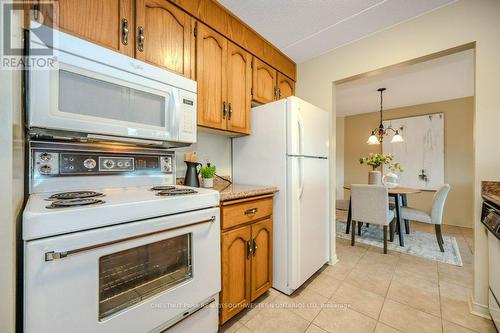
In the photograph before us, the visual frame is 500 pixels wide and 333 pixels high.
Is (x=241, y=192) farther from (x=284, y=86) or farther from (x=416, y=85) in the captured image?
(x=416, y=85)

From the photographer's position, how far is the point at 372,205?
268 centimetres

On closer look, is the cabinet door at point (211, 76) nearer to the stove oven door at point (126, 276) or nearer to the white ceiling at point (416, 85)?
the stove oven door at point (126, 276)

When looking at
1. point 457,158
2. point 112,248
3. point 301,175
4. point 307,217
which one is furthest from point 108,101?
point 457,158

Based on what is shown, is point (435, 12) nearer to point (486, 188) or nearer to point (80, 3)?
point (486, 188)

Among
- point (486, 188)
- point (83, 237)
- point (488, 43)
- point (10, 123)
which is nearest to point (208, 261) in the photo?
point (83, 237)

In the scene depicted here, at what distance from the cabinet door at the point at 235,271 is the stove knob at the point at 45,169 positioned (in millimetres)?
978

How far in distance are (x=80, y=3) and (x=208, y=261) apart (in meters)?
1.48

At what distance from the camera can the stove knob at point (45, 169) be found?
41.1 inches

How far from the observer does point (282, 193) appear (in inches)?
67.5

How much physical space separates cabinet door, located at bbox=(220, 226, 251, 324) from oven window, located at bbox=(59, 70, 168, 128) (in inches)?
33.7

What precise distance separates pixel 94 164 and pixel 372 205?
2.93 meters

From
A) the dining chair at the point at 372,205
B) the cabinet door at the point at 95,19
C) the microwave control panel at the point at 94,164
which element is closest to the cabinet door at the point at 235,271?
the microwave control panel at the point at 94,164

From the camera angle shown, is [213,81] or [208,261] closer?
[208,261]

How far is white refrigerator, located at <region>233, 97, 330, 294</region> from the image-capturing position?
1686 mm
